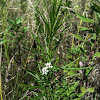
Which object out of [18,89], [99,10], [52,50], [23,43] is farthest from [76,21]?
[52,50]

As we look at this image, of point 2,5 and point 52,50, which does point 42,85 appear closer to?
point 52,50

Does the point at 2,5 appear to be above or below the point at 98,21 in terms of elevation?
above

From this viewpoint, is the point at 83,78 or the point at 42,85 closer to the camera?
the point at 42,85

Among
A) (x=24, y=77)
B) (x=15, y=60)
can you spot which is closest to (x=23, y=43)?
(x=15, y=60)

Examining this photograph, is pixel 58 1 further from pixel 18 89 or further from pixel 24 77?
pixel 24 77

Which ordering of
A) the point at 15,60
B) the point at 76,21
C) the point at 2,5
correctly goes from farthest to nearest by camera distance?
the point at 76,21 < the point at 15,60 < the point at 2,5

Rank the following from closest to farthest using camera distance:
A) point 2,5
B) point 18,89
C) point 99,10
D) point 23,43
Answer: point 99,10 → point 18,89 → point 2,5 → point 23,43

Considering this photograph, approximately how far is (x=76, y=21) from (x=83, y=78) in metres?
1.08

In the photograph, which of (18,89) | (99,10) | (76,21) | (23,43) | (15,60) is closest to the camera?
(99,10)

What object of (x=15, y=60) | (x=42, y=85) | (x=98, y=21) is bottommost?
(x=15, y=60)

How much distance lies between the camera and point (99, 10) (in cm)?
119

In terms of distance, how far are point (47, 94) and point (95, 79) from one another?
3.01ft

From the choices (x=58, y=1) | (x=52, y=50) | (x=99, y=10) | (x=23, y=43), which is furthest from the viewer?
(x=23, y=43)

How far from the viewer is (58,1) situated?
0.64m
